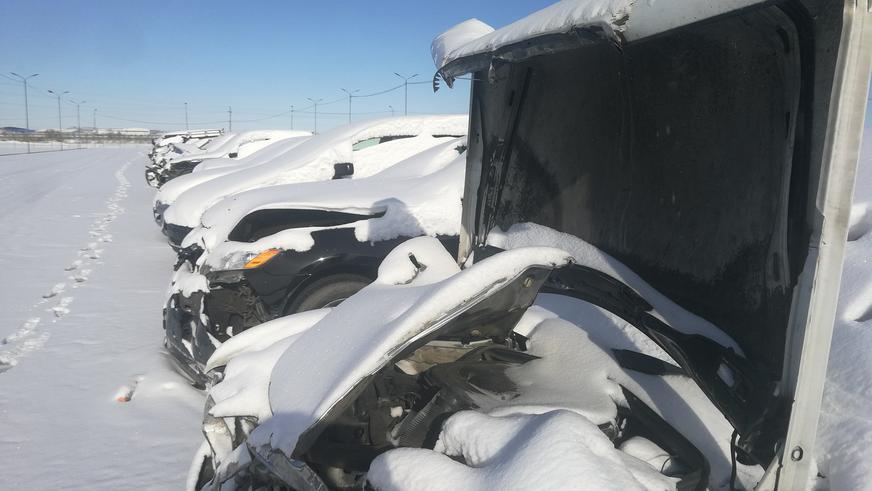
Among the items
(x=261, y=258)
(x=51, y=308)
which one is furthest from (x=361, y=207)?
(x=51, y=308)

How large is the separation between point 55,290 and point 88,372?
2872 millimetres

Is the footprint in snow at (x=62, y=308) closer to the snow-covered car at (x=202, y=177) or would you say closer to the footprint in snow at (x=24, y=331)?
the footprint in snow at (x=24, y=331)

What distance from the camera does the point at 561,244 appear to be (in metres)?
2.55

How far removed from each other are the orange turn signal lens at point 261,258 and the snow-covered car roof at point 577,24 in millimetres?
2250

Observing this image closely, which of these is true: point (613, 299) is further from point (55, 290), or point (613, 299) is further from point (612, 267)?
point (55, 290)

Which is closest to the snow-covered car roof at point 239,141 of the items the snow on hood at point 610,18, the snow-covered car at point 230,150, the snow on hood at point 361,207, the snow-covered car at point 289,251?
the snow-covered car at point 230,150

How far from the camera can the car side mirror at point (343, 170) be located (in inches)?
270

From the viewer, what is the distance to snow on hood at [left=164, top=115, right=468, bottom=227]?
23.0ft

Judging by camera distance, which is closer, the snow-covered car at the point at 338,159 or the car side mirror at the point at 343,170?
the car side mirror at the point at 343,170

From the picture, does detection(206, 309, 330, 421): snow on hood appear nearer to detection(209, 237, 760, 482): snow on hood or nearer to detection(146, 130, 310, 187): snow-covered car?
detection(209, 237, 760, 482): snow on hood

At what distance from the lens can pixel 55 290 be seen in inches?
272

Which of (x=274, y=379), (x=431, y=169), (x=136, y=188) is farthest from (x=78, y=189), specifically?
(x=274, y=379)

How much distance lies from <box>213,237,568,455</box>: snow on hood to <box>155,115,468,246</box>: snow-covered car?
474 cm

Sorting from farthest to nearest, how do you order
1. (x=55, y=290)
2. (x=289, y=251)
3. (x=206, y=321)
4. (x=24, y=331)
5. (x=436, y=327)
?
(x=55, y=290) < (x=24, y=331) < (x=289, y=251) < (x=206, y=321) < (x=436, y=327)
